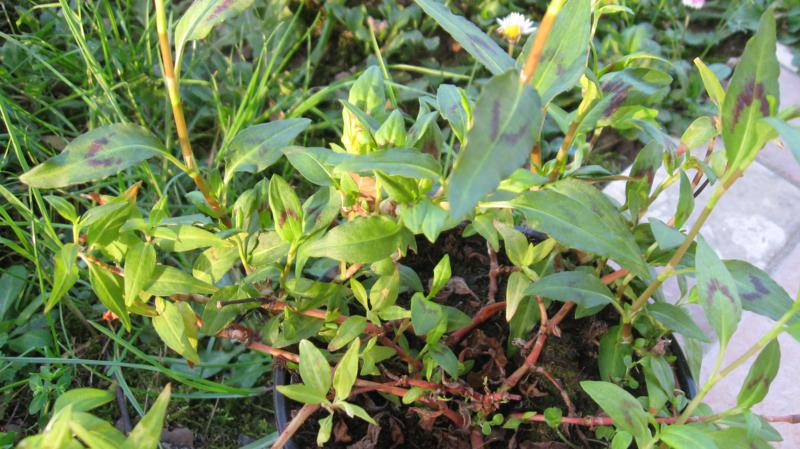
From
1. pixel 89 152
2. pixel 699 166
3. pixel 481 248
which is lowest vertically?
pixel 481 248

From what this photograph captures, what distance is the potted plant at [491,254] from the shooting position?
0.70 m

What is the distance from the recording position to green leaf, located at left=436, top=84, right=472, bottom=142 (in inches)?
29.5

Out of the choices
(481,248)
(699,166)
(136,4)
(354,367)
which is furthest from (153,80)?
(699,166)

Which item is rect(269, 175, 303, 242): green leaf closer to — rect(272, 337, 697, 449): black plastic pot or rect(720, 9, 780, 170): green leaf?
rect(272, 337, 697, 449): black plastic pot

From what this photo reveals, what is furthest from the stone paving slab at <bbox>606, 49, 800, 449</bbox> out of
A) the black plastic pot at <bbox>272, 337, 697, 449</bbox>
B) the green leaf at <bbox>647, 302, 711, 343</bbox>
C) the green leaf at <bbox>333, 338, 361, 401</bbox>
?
the green leaf at <bbox>333, 338, 361, 401</bbox>

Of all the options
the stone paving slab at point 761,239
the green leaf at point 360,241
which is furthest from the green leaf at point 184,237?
the stone paving slab at point 761,239

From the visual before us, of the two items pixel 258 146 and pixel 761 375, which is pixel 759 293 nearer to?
pixel 761 375

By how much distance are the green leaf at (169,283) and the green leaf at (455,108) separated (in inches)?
13.1

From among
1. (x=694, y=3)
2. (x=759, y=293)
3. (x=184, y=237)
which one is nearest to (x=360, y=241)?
(x=184, y=237)

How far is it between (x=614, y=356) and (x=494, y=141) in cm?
52

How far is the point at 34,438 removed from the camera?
0.54 meters

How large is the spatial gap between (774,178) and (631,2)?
601 mm

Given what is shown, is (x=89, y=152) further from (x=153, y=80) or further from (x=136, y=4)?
(x=136, y=4)

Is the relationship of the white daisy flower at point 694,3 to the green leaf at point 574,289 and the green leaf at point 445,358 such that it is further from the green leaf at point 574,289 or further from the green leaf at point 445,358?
the green leaf at point 445,358
